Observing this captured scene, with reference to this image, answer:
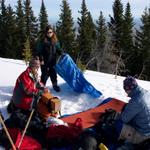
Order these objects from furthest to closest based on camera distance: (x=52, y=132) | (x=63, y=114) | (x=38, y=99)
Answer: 1. (x=63, y=114)
2. (x=38, y=99)
3. (x=52, y=132)

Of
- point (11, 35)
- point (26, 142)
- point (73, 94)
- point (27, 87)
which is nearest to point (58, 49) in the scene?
point (73, 94)

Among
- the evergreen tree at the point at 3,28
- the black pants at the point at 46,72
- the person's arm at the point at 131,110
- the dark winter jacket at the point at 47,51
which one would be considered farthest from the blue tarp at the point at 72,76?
the evergreen tree at the point at 3,28

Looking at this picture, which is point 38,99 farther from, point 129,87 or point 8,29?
point 8,29

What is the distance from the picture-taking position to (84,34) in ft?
152

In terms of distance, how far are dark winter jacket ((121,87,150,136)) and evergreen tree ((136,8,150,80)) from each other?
33.1 meters

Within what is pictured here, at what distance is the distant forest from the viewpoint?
4207 centimetres

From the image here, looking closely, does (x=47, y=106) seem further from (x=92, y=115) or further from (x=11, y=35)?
(x=11, y=35)

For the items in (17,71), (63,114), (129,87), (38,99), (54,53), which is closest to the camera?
(129,87)

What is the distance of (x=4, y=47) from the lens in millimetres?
46500

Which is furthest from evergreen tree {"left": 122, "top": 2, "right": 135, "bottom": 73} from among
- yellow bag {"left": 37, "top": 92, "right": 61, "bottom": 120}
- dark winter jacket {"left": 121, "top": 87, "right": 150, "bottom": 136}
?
dark winter jacket {"left": 121, "top": 87, "right": 150, "bottom": 136}

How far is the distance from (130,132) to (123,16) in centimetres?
4171

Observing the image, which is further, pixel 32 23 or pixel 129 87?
pixel 32 23

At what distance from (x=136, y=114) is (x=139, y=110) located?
100mm


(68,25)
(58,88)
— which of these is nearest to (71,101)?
(58,88)
